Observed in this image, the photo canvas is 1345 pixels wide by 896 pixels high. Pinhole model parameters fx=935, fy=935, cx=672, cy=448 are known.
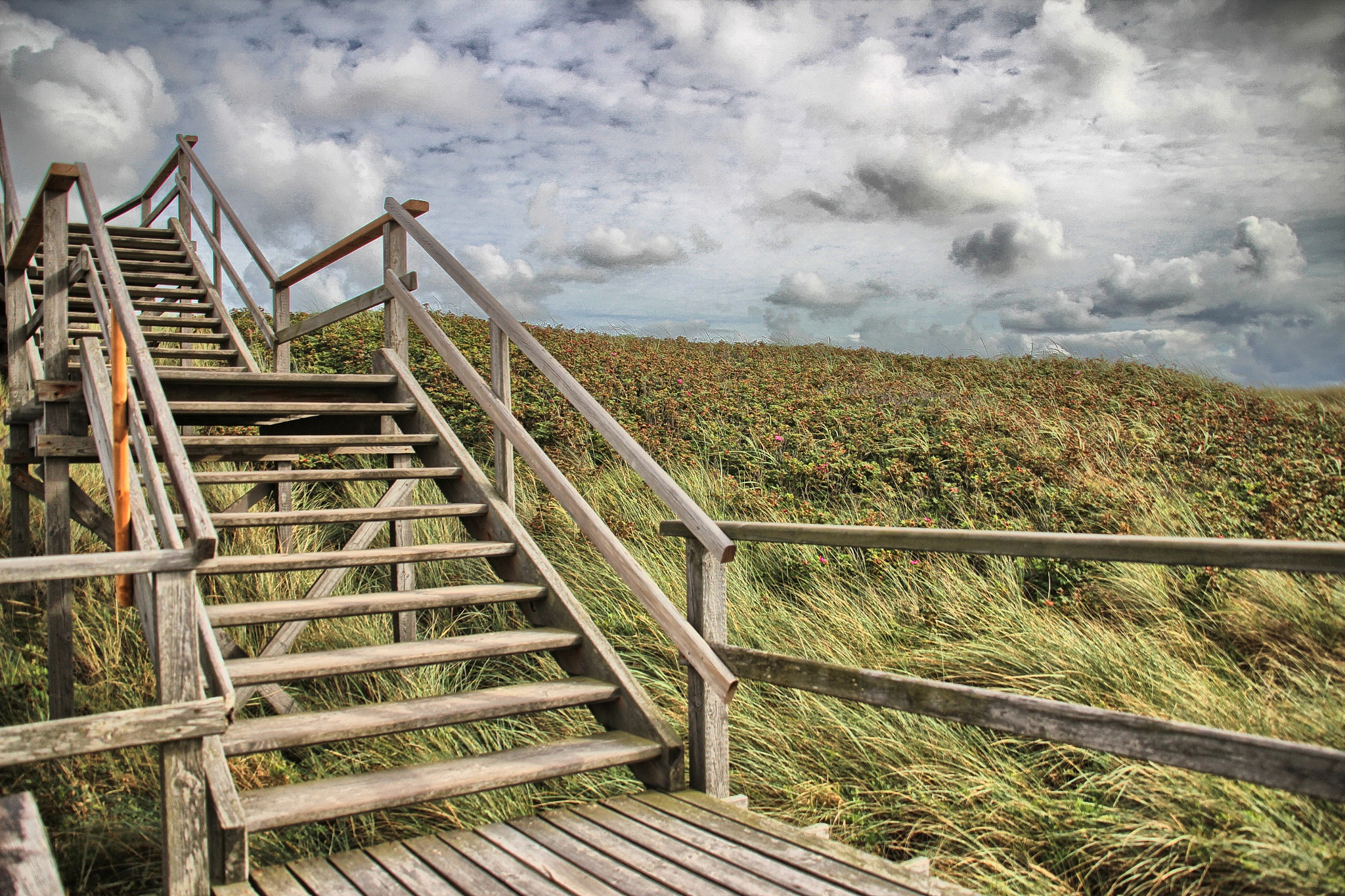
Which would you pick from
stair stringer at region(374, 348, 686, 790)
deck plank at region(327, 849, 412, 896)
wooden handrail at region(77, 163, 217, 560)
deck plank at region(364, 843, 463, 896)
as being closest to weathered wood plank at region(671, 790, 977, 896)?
stair stringer at region(374, 348, 686, 790)

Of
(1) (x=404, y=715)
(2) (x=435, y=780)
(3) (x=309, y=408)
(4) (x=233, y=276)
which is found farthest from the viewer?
(4) (x=233, y=276)

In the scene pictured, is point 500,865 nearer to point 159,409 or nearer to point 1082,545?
point 1082,545

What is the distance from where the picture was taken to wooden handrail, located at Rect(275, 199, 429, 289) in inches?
231

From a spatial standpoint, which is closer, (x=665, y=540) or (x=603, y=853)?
(x=603, y=853)

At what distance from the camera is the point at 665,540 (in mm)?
6520

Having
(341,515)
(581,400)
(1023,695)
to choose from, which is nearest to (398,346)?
(341,515)

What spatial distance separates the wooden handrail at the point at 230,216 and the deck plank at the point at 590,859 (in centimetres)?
617

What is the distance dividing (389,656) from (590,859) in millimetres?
1345

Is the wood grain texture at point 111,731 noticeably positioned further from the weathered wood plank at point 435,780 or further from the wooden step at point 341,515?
the wooden step at point 341,515

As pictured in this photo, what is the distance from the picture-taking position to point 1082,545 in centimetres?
283

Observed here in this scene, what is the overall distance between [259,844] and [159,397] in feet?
5.85

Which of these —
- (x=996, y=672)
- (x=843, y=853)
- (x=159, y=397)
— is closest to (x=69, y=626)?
(x=159, y=397)

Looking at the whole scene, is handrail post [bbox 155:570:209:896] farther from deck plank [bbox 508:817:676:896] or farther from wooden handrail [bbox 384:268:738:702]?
wooden handrail [bbox 384:268:738:702]

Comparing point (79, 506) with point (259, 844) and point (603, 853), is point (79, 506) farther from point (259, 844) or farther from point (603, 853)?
point (603, 853)
